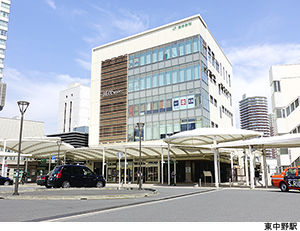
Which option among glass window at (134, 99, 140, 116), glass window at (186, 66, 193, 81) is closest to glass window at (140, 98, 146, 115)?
glass window at (134, 99, 140, 116)

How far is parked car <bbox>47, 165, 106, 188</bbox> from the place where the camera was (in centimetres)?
1981

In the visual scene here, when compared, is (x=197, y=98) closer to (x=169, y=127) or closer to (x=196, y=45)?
(x=169, y=127)

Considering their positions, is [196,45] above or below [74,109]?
below

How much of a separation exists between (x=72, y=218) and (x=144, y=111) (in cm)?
3898

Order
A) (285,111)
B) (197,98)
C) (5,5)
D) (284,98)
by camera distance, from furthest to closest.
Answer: (5,5) → (284,98) → (285,111) → (197,98)

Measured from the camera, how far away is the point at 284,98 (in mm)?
48844

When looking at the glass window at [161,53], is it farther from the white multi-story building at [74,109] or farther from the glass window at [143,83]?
the white multi-story building at [74,109]

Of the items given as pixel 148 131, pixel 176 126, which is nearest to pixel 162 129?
pixel 176 126

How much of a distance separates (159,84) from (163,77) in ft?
4.19

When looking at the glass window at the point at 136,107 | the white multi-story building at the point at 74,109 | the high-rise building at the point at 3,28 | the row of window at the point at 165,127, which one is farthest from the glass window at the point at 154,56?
→ the white multi-story building at the point at 74,109

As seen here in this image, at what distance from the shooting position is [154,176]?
1574 inches

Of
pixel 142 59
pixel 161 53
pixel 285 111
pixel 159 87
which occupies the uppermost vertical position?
pixel 161 53

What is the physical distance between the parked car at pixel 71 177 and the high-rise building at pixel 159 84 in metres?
22.9

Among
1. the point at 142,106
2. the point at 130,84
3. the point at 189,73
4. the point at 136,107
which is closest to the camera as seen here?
the point at 189,73
